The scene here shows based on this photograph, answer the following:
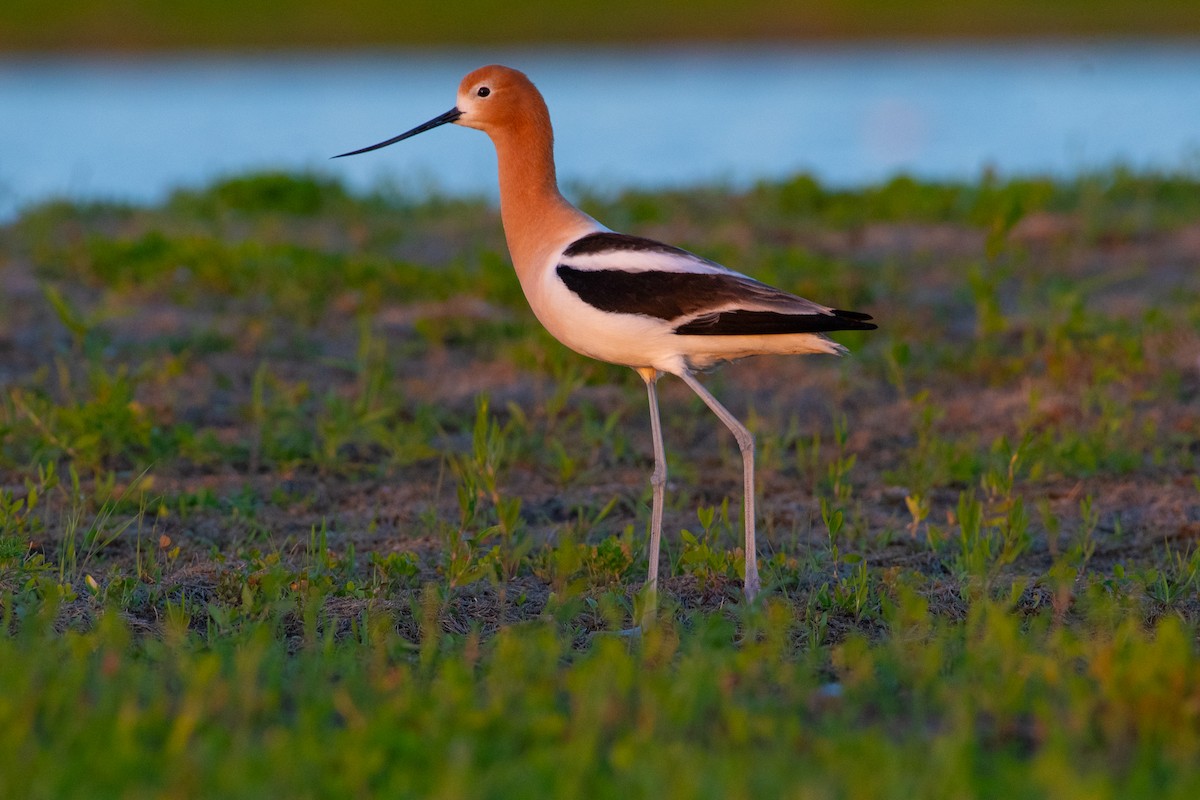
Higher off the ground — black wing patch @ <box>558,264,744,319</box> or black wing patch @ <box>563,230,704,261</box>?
black wing patch @ <box>563,230,704,261</box>

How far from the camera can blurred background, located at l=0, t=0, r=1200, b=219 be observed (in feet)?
46.5

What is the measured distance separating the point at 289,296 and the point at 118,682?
410 cm

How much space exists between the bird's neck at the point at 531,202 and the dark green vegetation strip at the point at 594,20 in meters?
21.2

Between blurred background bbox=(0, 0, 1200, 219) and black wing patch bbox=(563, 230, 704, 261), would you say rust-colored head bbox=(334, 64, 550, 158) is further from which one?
blurred background bbox=(0, 0, 1200, 219)

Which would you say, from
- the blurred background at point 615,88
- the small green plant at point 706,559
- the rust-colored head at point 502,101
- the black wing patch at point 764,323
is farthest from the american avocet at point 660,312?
the blurred background at point 615,88

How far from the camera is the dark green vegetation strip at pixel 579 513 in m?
3.15

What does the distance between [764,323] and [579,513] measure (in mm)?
1057

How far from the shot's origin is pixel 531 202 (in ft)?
15.8

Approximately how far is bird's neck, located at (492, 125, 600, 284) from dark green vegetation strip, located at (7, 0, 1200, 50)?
21209mm

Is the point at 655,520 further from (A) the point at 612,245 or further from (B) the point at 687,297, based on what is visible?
(A) the point at 612,245

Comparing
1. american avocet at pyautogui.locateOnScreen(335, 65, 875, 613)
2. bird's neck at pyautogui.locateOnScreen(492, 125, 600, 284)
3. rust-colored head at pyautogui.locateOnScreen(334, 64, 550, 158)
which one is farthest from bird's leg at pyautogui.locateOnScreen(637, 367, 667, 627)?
rust-colored head at pyautogui.locateOnScreen(334, 64, 550, 158)

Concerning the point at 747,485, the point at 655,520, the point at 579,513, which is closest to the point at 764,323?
the point at 747,485

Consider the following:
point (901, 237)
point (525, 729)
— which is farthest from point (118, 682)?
point (901, 237)

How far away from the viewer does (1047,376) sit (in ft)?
21.3
